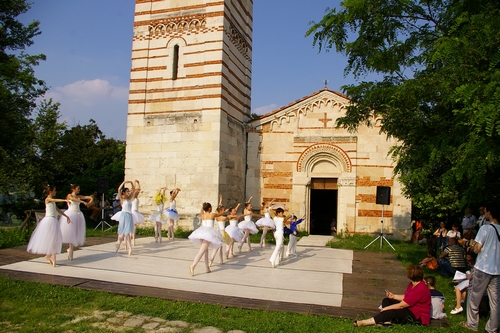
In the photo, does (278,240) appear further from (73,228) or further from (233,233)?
(73,228)

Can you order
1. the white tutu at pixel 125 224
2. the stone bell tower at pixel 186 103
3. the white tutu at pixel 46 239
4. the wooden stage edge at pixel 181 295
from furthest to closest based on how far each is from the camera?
1. the stone bell tower at pixel 186 103
2. the white tutu at pixel 125 224
3. the white tutu at pixel 46 239
4. the wooden stage edge at pixel 181 295

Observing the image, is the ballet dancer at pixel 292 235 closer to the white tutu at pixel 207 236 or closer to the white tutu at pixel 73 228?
the white tutu at pixel 207 236

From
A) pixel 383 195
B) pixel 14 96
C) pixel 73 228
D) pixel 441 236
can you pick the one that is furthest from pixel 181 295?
pixel 14 96

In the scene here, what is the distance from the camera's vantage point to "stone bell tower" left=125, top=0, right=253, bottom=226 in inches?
633

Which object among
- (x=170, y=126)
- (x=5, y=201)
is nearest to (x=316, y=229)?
(x=170, y=126)

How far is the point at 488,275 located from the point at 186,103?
1292cm

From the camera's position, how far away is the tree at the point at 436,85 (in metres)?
6.04

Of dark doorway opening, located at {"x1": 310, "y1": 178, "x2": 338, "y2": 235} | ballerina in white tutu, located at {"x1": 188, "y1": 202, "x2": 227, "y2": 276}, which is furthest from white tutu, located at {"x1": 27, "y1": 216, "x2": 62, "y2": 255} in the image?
dark doorway opening, located at {"x1": 310, "y1": 178, "x2": 338, "y2": 235}

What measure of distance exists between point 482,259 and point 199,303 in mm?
4494

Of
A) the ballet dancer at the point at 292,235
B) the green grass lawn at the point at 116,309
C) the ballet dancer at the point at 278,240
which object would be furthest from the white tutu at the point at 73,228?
the ballet dancer at the point at 292,235

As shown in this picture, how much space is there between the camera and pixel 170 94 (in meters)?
16.9

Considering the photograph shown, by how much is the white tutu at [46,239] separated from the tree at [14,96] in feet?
34.4

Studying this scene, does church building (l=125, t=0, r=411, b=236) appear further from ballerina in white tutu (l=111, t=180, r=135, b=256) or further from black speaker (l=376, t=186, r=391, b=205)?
ballerina in white tutu (l=111, t=180, r=135, b=256)

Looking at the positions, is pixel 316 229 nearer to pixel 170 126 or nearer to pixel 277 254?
pixel 170 126
